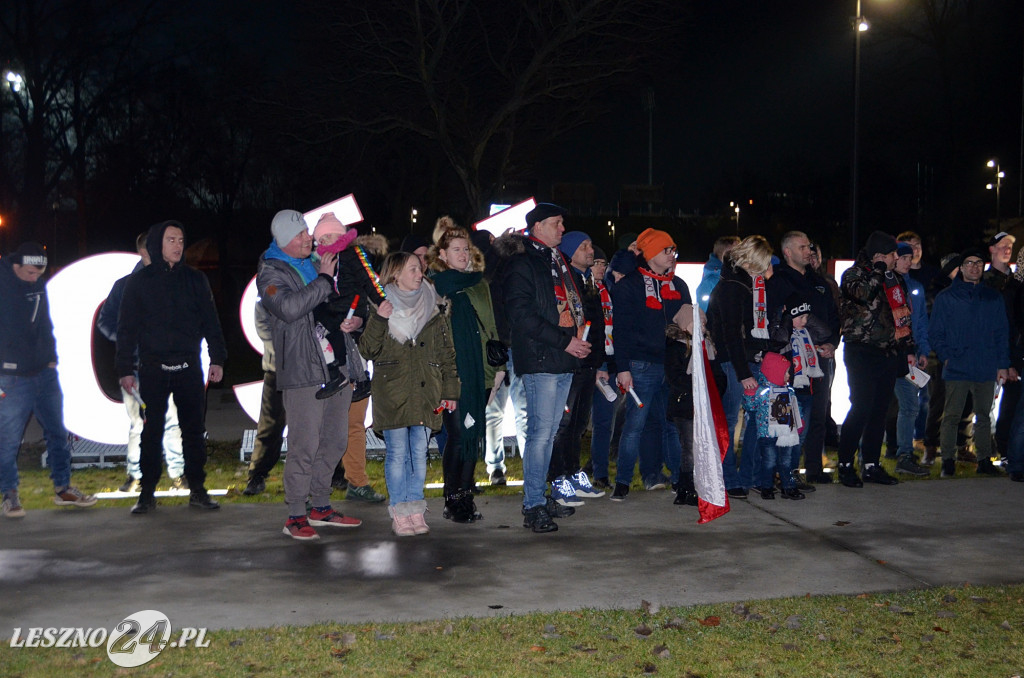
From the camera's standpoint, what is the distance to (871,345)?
29.3 feet

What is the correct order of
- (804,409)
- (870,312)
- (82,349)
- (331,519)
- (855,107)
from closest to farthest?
(331,519), (804,409), (870,312), (82,349), (855,107)

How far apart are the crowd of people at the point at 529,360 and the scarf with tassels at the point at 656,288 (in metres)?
0.02

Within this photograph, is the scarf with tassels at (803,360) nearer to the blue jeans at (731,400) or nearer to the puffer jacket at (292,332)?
the blue jeans at (731,400)

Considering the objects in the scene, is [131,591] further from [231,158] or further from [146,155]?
[231,158]

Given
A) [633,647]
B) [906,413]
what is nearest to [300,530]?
[633,647]

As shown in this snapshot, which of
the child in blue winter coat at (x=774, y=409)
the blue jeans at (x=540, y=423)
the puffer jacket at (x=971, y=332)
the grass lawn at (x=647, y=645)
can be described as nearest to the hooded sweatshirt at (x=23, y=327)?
the grass lawn at (x=647, y=645)

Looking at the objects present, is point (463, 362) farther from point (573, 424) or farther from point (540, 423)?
point (573, 424)

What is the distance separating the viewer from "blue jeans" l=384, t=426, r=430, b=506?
7152mm

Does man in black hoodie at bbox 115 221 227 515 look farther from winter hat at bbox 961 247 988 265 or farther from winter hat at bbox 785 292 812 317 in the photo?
winter hat at bbox 961 247 988 265

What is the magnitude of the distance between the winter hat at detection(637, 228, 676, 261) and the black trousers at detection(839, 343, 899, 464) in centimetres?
201

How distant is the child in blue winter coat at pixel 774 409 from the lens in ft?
27.0

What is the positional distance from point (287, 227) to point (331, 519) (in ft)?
6.61

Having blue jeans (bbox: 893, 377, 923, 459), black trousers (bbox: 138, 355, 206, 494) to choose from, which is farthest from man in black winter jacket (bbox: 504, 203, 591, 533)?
blue jeans (bbox: 893, 377, 923, 459)

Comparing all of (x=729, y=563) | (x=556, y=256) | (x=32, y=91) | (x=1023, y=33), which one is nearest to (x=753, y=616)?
(x=729, y=563)
